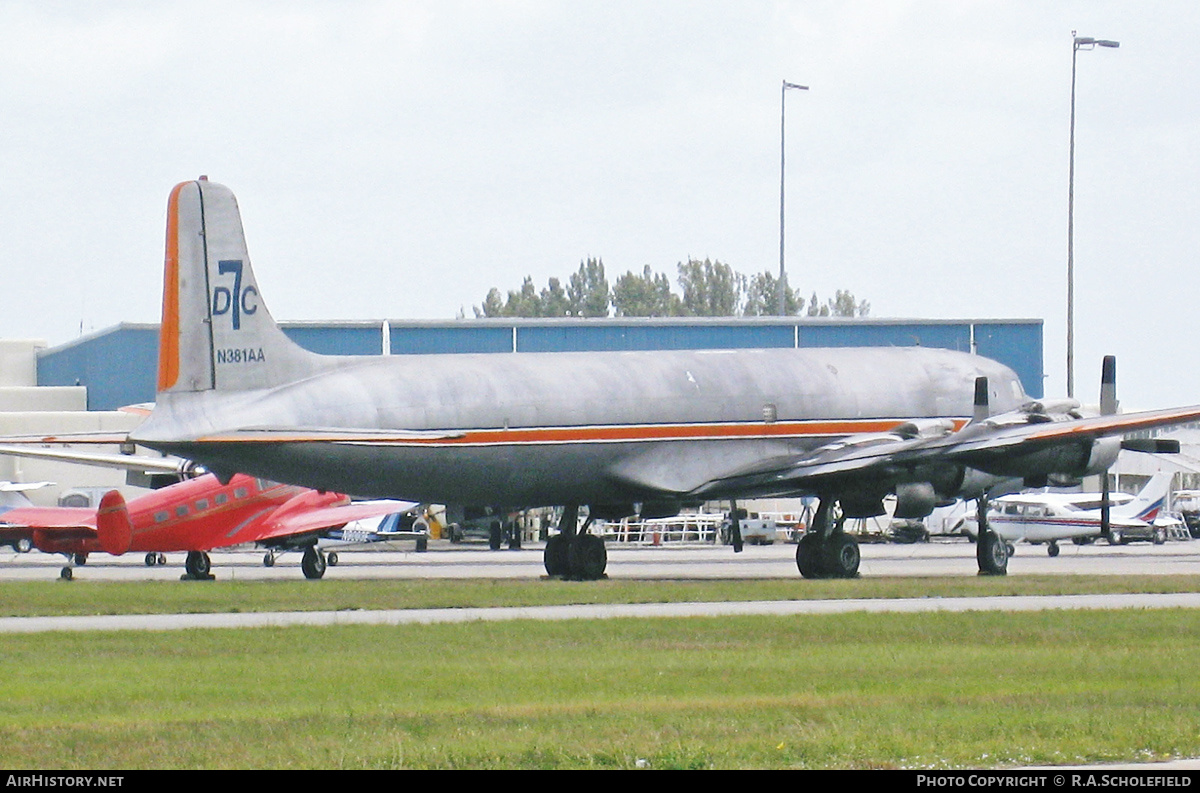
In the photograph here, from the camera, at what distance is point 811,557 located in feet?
127

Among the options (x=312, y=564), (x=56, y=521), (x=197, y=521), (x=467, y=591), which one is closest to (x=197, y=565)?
(x=197, y=521)

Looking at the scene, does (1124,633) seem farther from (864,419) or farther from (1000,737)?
(864,419)

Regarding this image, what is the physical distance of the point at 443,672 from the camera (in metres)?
20.5

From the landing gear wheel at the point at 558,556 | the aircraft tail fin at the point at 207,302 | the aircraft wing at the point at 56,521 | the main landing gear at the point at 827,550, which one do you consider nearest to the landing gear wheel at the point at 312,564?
the landing gear wheel at the point at 558,556

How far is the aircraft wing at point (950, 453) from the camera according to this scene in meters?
36.2

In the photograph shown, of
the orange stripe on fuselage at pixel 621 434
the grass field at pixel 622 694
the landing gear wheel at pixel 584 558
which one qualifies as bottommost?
the landing gear wheel at pixel 584 558

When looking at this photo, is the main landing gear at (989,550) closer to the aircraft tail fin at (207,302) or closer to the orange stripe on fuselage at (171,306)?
the aircraft tail fin at (207,302)

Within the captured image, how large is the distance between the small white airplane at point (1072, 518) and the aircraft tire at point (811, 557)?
17.7 metres

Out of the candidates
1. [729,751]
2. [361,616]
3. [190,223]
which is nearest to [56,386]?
[190,223]

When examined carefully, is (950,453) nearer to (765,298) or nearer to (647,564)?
(647,564)

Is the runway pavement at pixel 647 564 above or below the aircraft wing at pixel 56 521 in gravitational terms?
below

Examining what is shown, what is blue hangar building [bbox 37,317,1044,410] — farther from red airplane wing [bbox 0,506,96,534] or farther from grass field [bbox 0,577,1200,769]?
grass field [bbox 0,577,1200,769]

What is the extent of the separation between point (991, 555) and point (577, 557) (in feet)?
29.5
